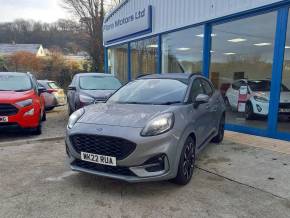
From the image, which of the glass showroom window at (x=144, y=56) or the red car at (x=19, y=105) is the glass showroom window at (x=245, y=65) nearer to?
the glass showroom window at (x=144, y=56)

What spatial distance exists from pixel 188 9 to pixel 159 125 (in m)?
6.09

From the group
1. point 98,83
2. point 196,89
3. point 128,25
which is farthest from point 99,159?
point 128,25

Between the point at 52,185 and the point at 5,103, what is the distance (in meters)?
3.18

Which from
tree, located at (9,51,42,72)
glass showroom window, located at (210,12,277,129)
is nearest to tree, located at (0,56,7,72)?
tree, located at (9,51,42,72)

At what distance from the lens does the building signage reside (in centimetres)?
1083

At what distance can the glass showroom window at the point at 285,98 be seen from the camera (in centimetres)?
621

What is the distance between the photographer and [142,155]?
342 centimetres

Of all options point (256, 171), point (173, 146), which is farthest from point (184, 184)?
point (256, 171)

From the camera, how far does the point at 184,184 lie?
3.91 meters

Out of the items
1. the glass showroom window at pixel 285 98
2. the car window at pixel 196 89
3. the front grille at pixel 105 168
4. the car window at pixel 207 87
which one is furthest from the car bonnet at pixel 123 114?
the glass showroom window at pixel 285 98

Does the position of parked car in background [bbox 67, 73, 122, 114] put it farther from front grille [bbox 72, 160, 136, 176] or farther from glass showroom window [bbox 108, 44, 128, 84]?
glass showroom window [bbox 108, 44, 128, 84]

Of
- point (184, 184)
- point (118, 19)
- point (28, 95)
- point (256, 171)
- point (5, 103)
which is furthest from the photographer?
point (118, 19)

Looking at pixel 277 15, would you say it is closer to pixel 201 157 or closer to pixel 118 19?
pixel 201 157

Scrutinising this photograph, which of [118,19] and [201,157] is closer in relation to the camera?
[201,157]
